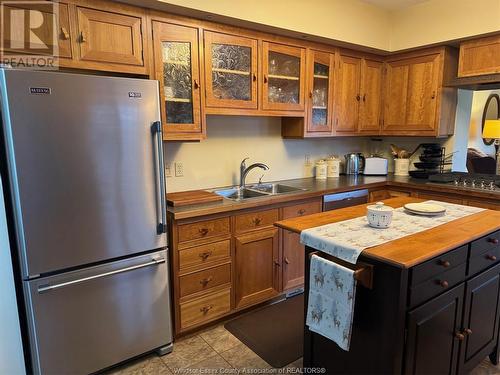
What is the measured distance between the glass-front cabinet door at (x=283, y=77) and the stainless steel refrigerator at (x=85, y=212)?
1184 mm

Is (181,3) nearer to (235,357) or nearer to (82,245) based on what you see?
(82,245)

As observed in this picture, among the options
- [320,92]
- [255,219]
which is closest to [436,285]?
[255,219]

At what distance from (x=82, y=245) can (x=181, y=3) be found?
5.24 ft

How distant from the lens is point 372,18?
3.35 meters

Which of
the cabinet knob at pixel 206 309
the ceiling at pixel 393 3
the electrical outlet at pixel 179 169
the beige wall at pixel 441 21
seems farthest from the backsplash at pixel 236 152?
the ceiling at pixel 393 3

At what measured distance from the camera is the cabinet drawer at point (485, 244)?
166 centimetres

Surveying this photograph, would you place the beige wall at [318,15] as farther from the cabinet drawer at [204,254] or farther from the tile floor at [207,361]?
the tile floor at [207,361]

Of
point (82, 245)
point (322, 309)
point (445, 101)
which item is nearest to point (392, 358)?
point (322, 309)

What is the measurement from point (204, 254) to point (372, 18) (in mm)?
2796

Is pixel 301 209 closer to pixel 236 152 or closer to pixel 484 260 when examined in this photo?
pixel 236 152

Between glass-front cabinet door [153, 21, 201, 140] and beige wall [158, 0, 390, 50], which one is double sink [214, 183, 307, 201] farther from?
beige wall [158, 0, 390, 50]

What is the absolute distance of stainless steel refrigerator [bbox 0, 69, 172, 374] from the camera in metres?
1.63

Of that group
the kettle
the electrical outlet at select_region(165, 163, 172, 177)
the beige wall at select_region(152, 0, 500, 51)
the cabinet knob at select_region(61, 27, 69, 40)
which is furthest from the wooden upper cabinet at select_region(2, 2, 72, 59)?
the kettle

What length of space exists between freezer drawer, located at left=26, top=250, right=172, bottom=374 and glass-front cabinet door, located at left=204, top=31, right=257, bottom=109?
1.25 meters
